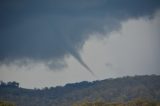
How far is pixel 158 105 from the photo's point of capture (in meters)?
158

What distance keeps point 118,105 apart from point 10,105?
43269 mm

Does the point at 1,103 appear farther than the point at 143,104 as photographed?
No

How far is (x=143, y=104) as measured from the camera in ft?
564

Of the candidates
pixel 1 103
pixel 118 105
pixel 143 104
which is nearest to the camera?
pixel 1 103

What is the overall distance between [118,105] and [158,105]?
1587cm

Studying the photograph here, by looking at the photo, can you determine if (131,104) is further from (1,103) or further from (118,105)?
(1,103)

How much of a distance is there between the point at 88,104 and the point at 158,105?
2779 centimetres

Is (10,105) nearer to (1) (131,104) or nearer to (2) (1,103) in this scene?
(2) (1,103)

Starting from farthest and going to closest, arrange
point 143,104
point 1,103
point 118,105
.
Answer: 1. point 143,104
2. point 118,105
3. point 1,103

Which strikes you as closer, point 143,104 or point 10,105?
point 10,105

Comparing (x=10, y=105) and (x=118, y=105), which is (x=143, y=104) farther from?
(x=10, y=105)

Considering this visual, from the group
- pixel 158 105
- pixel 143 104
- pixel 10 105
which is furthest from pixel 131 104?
pixel 10 105

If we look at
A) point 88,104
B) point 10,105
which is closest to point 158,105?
point 88,104

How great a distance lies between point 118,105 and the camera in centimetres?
15738
